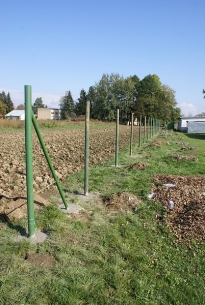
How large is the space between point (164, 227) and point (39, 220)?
1983mm

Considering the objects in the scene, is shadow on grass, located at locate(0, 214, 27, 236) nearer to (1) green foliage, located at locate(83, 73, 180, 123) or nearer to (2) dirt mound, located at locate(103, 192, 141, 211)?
(2) dirt mound, located at locate(103, 192, 141, 211)

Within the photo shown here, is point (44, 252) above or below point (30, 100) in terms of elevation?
below

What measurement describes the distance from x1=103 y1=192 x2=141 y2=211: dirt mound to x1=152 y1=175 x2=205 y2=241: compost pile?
0.50 metres

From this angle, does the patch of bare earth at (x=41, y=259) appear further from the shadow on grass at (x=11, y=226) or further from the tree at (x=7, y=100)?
the tree at (x=7, y=100)

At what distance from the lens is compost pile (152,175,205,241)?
13.5 feet

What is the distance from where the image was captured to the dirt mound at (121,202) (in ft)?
16.3

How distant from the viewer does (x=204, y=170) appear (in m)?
8.38

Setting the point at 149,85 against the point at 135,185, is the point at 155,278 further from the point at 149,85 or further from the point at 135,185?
the point at 149,85

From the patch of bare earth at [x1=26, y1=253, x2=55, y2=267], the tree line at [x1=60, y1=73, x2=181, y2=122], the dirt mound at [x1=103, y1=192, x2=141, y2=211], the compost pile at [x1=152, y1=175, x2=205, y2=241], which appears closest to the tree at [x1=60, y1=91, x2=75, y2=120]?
the tree line at [x1=60, y1=73, x2=181, y2=122]

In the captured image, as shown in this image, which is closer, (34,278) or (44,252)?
(34,278)

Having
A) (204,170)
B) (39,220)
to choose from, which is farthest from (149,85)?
(39,220)

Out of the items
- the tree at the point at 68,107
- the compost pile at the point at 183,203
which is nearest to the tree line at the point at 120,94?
the tree at the point at 68,107

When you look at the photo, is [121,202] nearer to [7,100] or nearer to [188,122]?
[188,122]

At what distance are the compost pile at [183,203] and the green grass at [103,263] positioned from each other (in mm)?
201
